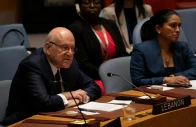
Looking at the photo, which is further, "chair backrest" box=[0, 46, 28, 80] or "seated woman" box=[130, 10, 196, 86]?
"chair backrest" box=[0, 46, 28, 80]

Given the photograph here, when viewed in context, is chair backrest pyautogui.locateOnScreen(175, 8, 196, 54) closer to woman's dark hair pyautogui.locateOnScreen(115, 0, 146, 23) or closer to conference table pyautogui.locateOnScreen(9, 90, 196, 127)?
woman's dark hair pyautogui.locateOnScreen(115, 0, 146, 23)

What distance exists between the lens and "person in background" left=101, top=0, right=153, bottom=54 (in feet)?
18.6

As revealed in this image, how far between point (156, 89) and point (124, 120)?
861 mm

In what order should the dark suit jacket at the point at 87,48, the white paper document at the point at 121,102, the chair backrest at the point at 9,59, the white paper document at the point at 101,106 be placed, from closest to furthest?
the white paper document at the point at 101,106, the white paper document at the point at 121,102, the chair backrest at the point at 9,59, the dark suit jacket at the point at 87,48

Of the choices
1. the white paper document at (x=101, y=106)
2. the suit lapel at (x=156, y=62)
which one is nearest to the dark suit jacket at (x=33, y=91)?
the white paper document at (x=101, y=106)

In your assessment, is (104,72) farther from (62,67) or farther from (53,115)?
(53,115)

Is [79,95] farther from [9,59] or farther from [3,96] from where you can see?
[9,59]

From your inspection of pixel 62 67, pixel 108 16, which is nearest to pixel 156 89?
pixel 62 67

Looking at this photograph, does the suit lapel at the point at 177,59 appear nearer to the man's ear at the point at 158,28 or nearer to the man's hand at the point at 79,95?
the man's ear at the point at 158,28

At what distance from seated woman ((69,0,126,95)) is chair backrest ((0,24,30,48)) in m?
0.91

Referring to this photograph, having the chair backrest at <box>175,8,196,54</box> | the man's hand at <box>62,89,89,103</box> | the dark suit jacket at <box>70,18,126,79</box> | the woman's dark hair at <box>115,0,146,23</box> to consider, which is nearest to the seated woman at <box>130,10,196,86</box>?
the dark suit jacket at <box>70,18,126,79</box>

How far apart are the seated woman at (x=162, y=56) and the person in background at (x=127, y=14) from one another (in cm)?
103

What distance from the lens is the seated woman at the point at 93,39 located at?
4.96 meters

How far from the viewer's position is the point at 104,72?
13.8 ft
